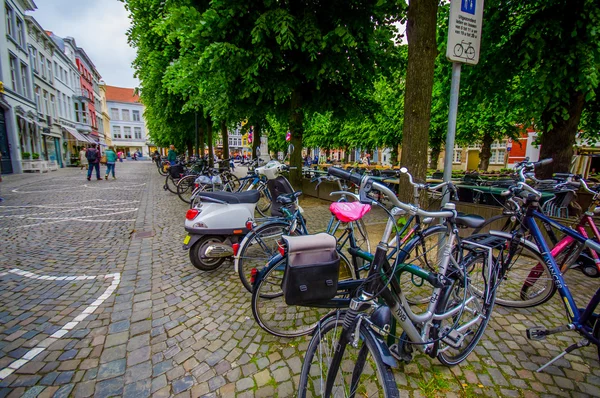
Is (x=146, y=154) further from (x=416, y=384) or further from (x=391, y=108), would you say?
(x=416, y=384)

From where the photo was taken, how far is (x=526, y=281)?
3102 millimetres

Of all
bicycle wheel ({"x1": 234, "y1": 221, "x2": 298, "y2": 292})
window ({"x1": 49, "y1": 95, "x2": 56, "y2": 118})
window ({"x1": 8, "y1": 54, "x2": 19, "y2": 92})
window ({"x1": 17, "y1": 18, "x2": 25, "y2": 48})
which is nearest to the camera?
bicycle wheel ({"x1": 234, "y1": 221, "x2": 298, "y2": 292})

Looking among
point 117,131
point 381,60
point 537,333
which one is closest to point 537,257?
point 537,333

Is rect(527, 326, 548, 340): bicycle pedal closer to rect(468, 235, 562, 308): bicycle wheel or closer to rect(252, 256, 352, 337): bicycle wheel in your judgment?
rect(468, 235, 562, 308): bicycle wheel

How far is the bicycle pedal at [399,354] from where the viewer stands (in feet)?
6.74

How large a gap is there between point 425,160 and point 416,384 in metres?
2.89

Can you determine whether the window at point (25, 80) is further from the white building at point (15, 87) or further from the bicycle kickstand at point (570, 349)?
the bicycle kickstand at point (570, 349)

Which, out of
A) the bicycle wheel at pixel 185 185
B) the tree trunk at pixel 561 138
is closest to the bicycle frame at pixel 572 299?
the tree trunk at pixel 561 138

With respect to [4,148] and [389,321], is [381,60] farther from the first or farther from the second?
[4,148]

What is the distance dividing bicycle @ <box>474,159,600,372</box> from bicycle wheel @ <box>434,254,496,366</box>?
1.43 ft

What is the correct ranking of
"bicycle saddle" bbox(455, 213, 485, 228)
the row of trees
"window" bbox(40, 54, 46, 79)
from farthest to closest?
"window" bbox(40, 54, 46, 79) < the row of trees < "bicycle saddle" bbox(455, 213, 485, 228)

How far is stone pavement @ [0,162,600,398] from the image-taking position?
2074mm

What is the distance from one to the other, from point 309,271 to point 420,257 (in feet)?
4.69

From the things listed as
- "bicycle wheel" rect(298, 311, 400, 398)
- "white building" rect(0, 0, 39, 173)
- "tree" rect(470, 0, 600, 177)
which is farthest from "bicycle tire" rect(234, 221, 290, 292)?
"white building" rect(0, 0, 39, 173)
